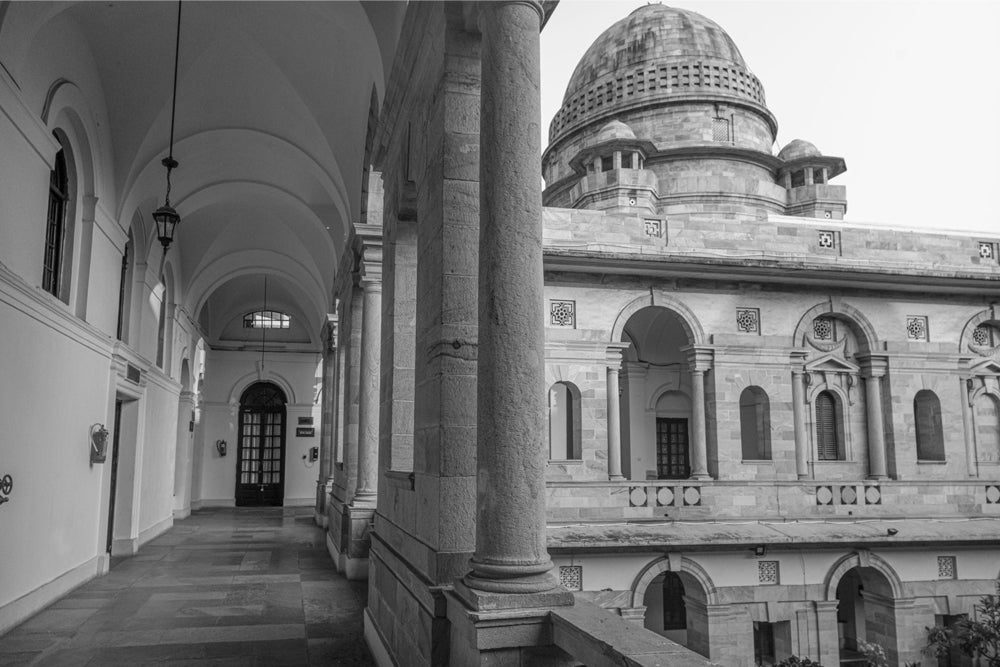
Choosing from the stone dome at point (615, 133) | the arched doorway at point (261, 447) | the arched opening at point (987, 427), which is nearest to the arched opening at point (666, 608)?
the arched opening at point (987, 427)

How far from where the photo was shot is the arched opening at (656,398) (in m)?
19.9

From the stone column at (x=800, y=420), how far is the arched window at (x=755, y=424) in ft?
1.99

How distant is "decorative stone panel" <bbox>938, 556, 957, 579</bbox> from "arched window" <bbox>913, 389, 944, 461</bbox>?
2809 millimetres

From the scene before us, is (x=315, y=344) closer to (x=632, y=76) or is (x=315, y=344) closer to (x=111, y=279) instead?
(x=632, y=76)

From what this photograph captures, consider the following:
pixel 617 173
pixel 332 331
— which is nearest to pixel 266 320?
pixel 332 331

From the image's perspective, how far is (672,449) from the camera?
798 inches

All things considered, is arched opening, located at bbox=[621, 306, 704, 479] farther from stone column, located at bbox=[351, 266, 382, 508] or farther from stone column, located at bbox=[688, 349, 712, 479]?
stone column, located at bbox=[351, 266, 382, 508]

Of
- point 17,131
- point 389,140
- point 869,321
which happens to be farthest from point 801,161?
point 17,131

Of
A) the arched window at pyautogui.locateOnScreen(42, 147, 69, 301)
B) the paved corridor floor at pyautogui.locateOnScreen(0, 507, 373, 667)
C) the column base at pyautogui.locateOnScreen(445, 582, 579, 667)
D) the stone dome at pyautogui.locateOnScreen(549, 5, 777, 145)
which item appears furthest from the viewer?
the stone dome at pyautogui.locateOnScreen(549, 5, 777, 145)

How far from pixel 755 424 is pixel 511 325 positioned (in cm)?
1353

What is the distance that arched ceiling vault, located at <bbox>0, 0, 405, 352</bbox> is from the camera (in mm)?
8727

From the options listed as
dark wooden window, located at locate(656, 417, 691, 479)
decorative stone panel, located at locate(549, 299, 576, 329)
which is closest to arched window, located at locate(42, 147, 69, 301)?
decorative stone panel, located at locate(549, 299, 576, 329)

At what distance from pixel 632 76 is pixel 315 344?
14545 mm

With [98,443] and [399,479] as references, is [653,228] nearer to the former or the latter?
[98,443]
